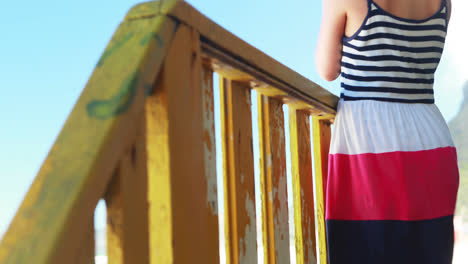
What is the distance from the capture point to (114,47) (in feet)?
2.09

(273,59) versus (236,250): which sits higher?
(273,59)

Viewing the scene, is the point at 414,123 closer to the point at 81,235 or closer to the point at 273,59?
the point at 273,59

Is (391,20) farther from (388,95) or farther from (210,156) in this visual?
(210,156)

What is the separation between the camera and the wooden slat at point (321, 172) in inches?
58.5

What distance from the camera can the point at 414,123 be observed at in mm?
1372

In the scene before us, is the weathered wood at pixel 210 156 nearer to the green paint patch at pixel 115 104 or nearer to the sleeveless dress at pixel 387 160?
the green paint patch at pixel 115 104

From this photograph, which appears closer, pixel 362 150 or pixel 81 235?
pixel 81 235

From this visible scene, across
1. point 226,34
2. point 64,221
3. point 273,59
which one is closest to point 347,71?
point 273,59

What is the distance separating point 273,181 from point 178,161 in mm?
490

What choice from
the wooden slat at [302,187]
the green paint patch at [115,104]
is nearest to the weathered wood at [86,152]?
the green paint patch at [115,104]

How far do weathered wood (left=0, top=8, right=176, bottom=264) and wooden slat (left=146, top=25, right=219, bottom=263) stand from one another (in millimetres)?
58

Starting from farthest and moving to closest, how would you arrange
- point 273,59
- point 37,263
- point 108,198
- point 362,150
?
point 362,150
point 273,59
point 108,198
point 37,263

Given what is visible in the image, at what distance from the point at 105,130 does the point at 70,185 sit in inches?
2.7

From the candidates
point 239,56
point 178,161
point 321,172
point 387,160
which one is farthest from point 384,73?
point 178,161
